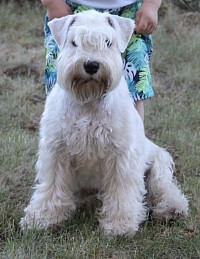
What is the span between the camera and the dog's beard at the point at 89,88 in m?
3.87

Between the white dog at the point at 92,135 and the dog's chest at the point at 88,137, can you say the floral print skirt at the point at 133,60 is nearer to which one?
the white dog at the point at 92,135

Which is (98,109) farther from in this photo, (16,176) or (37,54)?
(37,54)

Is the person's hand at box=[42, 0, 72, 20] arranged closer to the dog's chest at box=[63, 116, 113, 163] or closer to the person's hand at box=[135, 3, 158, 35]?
the person's hand at box=[135, 3, 158, 35]

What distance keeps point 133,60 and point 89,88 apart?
0.82m

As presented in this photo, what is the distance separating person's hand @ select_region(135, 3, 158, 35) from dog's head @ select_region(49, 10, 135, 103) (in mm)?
493

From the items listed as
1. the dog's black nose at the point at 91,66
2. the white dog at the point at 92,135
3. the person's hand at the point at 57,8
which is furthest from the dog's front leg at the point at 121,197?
the person's hand at the point at 57,8

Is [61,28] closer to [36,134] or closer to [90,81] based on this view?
[90,81]

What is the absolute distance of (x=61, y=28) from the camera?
4078mm

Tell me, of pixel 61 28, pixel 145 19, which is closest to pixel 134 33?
pixel 145 19

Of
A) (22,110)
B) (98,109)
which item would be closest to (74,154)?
(98,109)

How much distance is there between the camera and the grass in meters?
3.93

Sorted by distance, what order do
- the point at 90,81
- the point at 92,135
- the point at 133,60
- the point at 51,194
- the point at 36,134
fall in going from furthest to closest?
1. the point at 36,134
2. the point at 133,60
3. the point at 51,194
4. the point at 92,135
5. the point at 90,81

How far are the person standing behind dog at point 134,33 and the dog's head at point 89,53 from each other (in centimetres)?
51

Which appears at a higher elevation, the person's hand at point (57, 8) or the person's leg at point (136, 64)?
the person's hand at point (57, 8)
